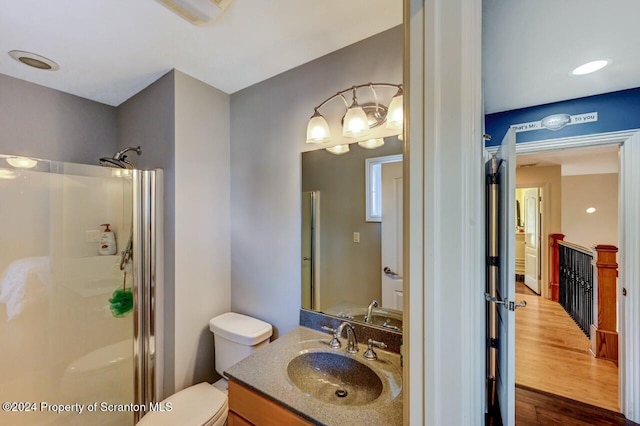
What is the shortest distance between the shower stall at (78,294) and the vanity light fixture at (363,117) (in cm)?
111

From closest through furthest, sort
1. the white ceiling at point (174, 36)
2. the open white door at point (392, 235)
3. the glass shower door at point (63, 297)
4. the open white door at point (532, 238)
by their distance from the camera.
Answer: the white ceiling at point (174, 36), the open white door at point (392, 235), the glass shower door at point (63, 297), the open white door at point (532, 238)

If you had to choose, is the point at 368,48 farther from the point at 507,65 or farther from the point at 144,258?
the point at 144,258

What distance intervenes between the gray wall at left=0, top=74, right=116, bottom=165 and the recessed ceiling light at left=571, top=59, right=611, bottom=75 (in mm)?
3326

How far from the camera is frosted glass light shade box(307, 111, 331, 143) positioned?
139 cm

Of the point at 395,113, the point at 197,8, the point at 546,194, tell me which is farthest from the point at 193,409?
the point at 546,194

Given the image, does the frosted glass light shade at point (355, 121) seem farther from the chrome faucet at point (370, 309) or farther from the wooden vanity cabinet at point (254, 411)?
the wooden vanity cabinet at point (254, 411)

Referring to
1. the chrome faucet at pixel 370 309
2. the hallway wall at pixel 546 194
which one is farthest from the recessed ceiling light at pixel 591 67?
the hallway wall at pixel 546 194

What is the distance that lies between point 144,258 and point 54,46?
1.29m

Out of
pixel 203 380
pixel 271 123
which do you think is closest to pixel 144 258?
pixel 203 380

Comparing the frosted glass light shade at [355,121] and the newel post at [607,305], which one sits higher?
the frosted glass light shade at [355,121]

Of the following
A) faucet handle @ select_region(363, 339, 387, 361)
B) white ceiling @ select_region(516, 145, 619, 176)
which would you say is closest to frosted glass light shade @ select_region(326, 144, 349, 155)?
faucet handle @ select_region(363, 339, 387, 361)

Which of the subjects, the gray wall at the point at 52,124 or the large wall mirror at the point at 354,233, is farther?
the gray wall at the point at 52,124

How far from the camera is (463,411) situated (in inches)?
21.0

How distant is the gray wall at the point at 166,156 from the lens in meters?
1.59
